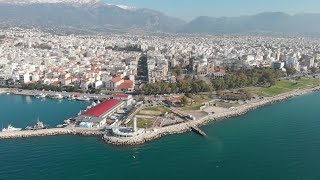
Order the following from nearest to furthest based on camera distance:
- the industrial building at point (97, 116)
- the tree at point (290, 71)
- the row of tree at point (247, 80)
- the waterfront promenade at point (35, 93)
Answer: the industrial building at point (97, 116), the waterfront promenade at point (35, 93), the row of tree at point (247, 80), the tree at point (290, 71)

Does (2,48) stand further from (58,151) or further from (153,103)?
(58,151)

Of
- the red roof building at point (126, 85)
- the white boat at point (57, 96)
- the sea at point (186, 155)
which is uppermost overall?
the red roof building at point (126, 85)

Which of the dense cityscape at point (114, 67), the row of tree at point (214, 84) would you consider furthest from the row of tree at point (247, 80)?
the dense cityscape at point (114, 67)

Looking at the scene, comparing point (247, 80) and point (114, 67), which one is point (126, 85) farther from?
point (247, 80)

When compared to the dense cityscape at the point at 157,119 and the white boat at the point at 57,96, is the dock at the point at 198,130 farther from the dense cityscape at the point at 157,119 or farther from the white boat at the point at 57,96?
the white boat at the point at 57,96

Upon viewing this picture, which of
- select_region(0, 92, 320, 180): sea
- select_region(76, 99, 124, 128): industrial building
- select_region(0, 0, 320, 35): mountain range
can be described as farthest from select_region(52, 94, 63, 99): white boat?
select_region(0, 0, 320, 35): mountain range

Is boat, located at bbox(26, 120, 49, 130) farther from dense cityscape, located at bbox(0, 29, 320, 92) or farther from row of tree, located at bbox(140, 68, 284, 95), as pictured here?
dense cityscape, located at bbox(0, 29, 320, 92)
